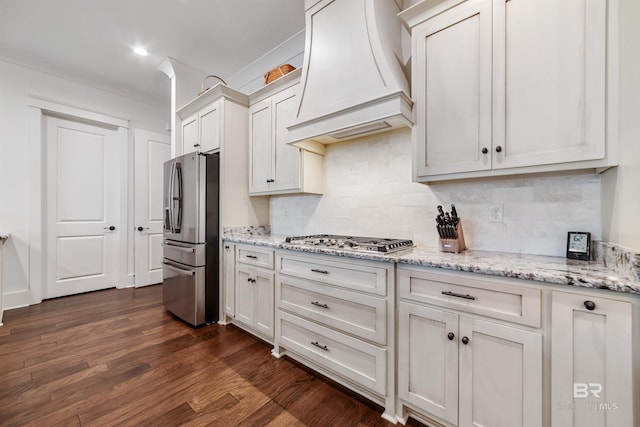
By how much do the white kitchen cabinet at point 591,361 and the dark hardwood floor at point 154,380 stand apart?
2.85ft

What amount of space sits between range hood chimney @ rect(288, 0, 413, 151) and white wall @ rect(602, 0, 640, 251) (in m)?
0.91

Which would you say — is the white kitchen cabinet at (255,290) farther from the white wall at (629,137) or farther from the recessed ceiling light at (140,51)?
the recessed ceiling light at (140,51)

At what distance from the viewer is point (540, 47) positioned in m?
1.28

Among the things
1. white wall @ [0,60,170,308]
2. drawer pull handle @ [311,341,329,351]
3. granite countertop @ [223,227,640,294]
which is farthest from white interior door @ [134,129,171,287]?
granite countertop @ [223,227,640,294]

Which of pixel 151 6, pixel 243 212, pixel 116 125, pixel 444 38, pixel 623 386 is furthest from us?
pixel 116 125

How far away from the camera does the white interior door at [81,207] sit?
139 inches

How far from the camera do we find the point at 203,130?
297 centimetres

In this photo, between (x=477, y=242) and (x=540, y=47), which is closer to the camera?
(x=540, y=47)

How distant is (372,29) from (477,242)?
5.11 feet

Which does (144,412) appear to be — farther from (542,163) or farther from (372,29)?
(372,29)

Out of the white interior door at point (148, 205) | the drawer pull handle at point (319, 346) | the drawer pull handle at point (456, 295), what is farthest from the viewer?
the white interior door at point (148, 205)

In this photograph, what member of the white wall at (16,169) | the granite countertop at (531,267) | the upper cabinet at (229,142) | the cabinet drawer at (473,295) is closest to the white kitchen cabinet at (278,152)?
the upper cabinet at (229,142)

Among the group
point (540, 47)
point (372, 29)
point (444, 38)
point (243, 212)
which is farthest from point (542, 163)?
point (243, 212)

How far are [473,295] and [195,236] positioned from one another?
242 centimetres
